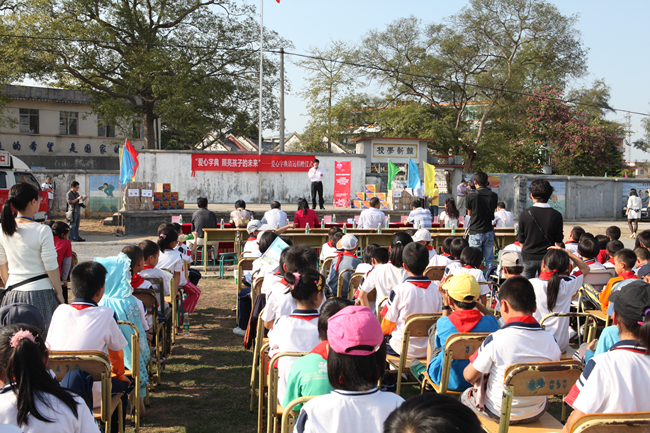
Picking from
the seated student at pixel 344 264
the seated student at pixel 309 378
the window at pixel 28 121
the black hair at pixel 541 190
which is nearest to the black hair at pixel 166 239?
the seated student at pixel 344 264

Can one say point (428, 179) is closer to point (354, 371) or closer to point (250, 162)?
point (250, 162)

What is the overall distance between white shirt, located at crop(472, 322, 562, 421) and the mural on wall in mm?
18210

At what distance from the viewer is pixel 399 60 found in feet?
98.3

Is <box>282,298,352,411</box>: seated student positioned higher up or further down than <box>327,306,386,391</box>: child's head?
further down

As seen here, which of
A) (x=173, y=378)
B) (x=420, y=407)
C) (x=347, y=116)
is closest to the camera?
(x=420, y=407)

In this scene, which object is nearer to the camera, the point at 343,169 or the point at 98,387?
the point at 98,387

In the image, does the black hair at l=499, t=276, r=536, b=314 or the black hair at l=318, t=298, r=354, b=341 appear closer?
the black hair at l=318, t=298, r=354, b=341

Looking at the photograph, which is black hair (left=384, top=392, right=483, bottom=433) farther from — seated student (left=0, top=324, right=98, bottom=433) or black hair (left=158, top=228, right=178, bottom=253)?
black hair (left=158, top=228, right=178, bottom=253)

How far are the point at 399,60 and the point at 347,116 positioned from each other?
5.02 metres

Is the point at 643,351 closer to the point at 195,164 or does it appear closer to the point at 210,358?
the point at 210,358

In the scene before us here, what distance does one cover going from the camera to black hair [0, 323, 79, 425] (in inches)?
73.6

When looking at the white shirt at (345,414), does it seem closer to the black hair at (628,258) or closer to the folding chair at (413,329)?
the folding chair at (413,329)

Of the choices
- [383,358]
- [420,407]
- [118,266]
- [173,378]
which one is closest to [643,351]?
[383,358]

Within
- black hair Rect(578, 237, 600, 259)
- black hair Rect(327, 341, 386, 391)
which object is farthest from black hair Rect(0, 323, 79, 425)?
black hair Rect(578, 237, 600, 259)
